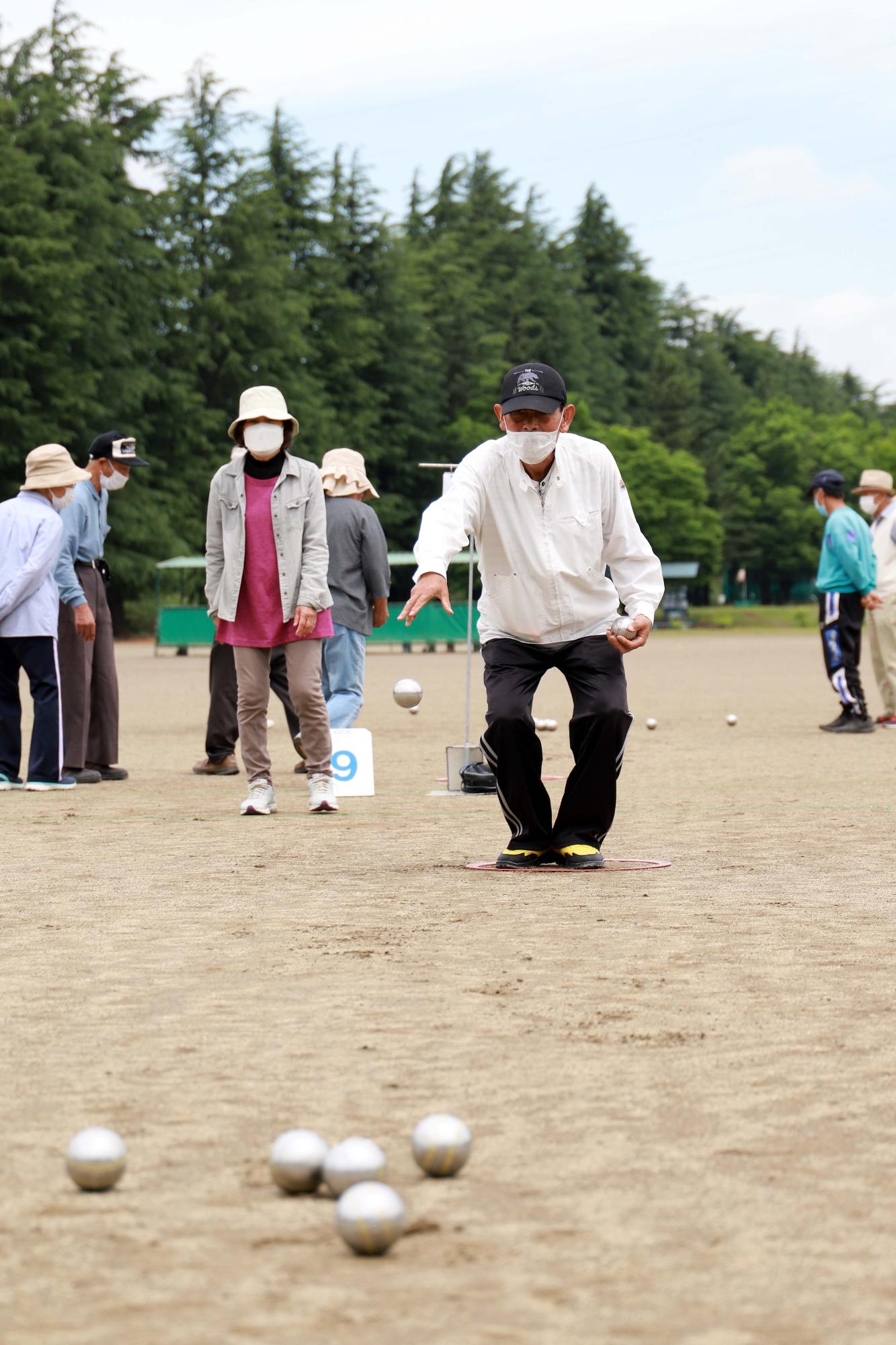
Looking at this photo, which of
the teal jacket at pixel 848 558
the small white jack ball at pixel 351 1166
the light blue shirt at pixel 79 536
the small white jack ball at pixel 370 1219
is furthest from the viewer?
the teal jacket at pixel 848 558

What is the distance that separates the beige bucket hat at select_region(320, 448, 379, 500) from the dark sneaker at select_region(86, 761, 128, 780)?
2294 millimetres

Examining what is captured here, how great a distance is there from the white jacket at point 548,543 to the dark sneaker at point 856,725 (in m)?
8.62

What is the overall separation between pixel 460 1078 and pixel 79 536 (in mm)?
8353

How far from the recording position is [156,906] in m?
7.00

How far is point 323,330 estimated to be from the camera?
74500mm

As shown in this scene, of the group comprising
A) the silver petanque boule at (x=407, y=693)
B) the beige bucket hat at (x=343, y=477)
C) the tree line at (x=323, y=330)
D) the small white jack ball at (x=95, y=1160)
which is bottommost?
the small white jack ball at (x=95, y=1160)

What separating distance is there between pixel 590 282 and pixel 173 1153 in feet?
341

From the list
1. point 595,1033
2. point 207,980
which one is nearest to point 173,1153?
point 595,1033

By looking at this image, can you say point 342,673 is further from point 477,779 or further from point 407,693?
point 407,693

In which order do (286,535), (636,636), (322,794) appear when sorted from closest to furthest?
(636,636)
(286,535)
(322,794)

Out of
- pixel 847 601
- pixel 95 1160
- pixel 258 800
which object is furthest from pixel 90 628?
pixel 95 1160

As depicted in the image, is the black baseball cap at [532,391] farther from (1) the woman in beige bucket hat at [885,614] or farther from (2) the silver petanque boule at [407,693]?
(1) the woman in beige bucket hat at [885,614]

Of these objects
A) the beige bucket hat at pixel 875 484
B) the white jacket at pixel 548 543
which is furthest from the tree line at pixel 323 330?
the white jacket at pixel 548 543

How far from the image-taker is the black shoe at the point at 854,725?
16156mm
